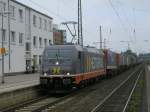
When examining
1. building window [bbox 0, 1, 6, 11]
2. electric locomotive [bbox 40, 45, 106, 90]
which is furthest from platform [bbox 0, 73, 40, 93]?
building window [bbox 0, 1, 6, 11]

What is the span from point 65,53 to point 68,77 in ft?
5.80

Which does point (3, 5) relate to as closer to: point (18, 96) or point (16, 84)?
point (16, 84)

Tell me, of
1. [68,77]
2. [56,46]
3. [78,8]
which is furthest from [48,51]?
[78,8]

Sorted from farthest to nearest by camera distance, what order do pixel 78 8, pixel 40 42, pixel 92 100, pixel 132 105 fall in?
pixel 40 42 → pixel 78 8 → pixel 92 100 → pixel 132 105

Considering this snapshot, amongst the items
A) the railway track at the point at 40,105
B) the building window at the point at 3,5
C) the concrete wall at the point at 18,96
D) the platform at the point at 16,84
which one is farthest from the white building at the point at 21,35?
the railway track at the point at 40,105

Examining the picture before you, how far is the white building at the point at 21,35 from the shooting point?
53.7m

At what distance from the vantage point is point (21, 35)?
197ft

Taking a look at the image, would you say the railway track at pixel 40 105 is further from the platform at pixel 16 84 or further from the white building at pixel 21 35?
the white building at pixel 21 35

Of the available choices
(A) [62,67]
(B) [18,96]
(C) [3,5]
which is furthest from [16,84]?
(C) [3,5]

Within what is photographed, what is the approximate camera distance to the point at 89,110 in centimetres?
1814

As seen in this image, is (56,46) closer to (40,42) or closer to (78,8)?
(78,8)

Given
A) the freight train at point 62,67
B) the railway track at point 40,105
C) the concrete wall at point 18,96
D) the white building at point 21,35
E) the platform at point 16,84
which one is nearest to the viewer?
the railway track at point 40,105

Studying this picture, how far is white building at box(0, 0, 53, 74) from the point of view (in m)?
53.7

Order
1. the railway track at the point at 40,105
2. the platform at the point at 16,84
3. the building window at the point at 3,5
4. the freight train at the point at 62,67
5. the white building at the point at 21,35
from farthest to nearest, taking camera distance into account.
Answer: the white building at the point at 21,35 → the building window at the point at 3,5 → the platform at the point at 16,84 → the freight train at the point at 62,67 → the railway track at the point at 40,105
